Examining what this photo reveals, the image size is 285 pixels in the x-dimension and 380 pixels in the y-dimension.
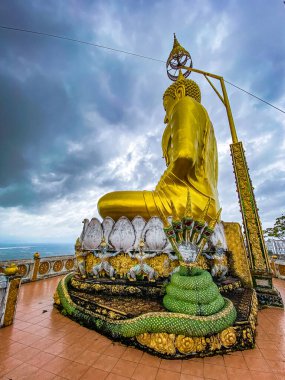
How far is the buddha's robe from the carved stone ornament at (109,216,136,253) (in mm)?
384

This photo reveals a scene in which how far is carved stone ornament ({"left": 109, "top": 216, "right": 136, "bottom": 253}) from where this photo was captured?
473 cm

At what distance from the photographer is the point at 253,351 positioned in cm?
268

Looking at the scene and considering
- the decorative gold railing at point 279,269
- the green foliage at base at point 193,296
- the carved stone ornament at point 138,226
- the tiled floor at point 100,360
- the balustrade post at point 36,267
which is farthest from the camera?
the decorative gold railing at point 279,269

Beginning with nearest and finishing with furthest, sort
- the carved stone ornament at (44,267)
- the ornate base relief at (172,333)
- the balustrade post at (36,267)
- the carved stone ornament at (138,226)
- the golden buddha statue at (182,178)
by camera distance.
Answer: the ornate base relief at (172,333), the carved stone ornament at (138,226), the golden buddha statue at (182,178), the balustrade post at (36,267), the carved stone ornament at (44,267)

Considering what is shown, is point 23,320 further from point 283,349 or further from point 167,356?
point 283,349

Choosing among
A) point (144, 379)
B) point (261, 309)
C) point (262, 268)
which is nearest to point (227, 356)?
point (144, 379)

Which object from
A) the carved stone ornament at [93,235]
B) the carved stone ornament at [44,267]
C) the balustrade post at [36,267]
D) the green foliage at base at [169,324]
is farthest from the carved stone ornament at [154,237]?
the carved stone ornament at [44,267]

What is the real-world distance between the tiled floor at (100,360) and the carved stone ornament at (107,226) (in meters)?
1.99

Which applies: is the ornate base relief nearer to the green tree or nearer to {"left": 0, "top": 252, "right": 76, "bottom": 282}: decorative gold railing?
{"left": 0, "top": 252, "right": 76, "bottom": 282}: decorative gold railing

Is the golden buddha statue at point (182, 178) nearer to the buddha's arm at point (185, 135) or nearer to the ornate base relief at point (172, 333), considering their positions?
the buddha's arm at point (185, 135)

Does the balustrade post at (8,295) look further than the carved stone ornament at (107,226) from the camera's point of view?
No

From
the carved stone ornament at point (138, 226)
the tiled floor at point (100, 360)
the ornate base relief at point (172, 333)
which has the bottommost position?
the tiled floor at point (100, 360)

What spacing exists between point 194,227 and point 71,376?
2.33 m

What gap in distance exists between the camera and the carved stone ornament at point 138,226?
15.6 ft
